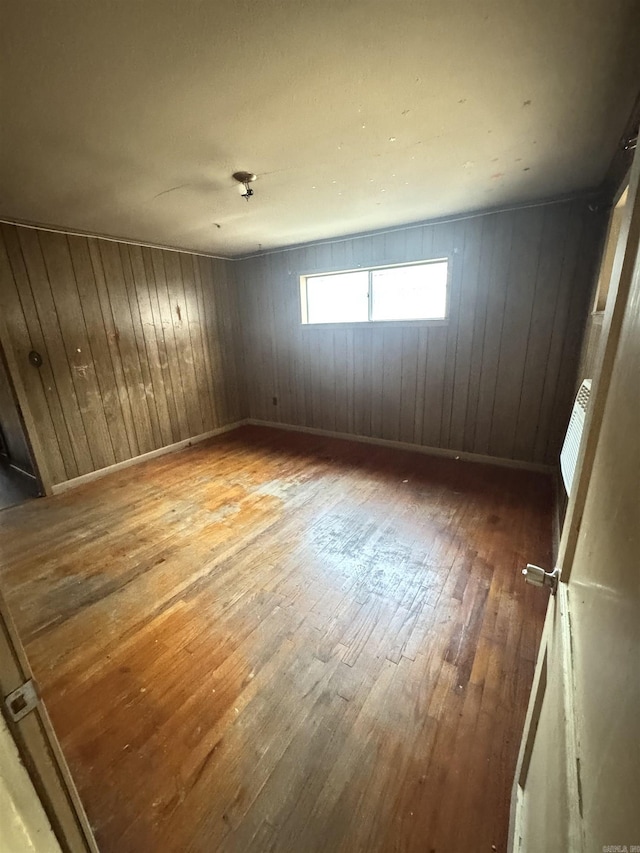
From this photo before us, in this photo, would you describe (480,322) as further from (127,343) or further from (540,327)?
(127,343)

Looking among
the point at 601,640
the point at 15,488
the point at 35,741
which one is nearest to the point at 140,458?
the point at 15,488

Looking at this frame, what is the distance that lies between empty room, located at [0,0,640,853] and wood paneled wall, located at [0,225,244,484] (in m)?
0.03

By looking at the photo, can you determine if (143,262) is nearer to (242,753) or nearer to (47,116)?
(47,116)

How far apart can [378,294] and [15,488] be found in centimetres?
423

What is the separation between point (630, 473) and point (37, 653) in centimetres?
233

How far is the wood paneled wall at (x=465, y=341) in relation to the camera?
9.45 ft

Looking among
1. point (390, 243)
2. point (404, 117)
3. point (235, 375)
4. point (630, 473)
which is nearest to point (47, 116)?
point (404, 117)

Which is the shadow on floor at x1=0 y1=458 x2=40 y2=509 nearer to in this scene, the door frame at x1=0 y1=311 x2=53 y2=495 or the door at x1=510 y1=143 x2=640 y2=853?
the door frame at x1=0 y1=311 x2=53 y2=495

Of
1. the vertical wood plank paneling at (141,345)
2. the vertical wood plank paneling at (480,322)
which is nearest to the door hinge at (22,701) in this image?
the vertical wood plank paneling at (480,322)

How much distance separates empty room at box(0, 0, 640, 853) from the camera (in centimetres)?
70

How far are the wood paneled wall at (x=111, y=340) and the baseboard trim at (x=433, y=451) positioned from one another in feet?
4.63

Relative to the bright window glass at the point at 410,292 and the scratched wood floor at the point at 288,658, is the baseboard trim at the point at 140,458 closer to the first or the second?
the scratched wood floor at the point at 288,658

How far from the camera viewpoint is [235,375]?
5.01m

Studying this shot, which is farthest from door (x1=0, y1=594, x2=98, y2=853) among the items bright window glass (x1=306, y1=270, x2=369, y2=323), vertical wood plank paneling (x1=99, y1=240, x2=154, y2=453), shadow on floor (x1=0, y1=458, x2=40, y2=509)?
bright window glass (x1=306, y1=270, x2=369, y2=323)
